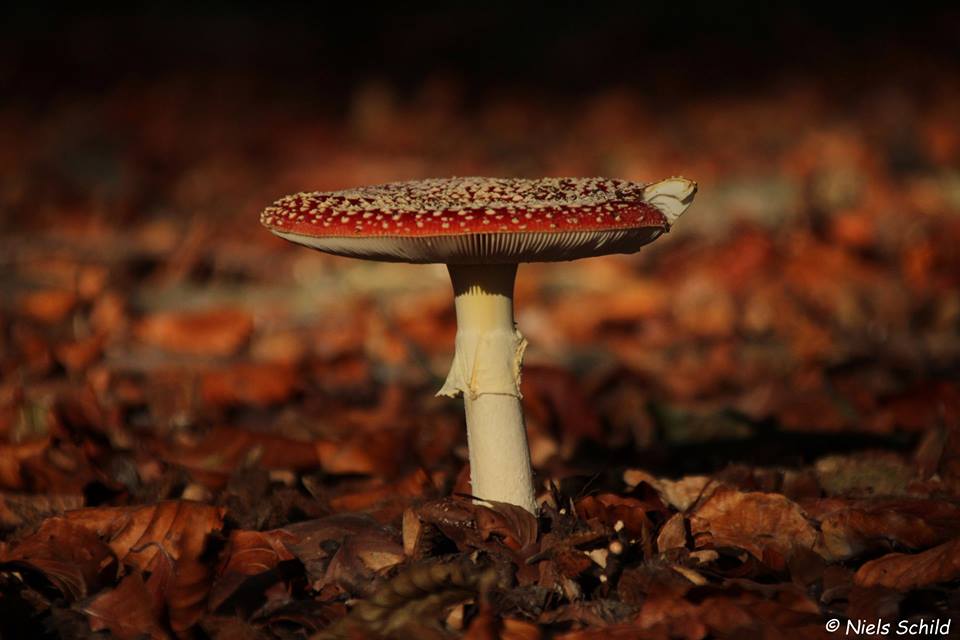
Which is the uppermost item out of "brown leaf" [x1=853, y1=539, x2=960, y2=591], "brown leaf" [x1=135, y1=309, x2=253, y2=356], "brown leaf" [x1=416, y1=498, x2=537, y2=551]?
"brown leaf" [x1=135, y1=309, x2=253, y2=356]

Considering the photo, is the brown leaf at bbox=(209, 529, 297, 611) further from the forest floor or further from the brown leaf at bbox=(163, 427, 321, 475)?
the brown leaf at bbox=(163, 427, 321, 475)

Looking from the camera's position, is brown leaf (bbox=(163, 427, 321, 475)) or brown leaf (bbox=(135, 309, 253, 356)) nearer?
brown leaf (bbox=(163, 427, 321, 475))

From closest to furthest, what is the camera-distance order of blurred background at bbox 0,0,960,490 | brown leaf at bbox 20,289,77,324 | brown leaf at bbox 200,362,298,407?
1. blurred background at bbox 0,0,960,490
2. brown leaf at bbox 200,362,298,407
3. brown leaf at bbox 20,289,77,324

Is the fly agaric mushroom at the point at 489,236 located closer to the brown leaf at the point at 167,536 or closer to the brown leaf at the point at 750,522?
the brown leaf at the point at 750,522

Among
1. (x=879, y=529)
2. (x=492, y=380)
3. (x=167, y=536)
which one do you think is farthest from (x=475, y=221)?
(x=879, y=529)

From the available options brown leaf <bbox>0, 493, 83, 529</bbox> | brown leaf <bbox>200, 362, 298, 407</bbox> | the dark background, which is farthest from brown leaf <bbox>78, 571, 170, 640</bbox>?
the dark background

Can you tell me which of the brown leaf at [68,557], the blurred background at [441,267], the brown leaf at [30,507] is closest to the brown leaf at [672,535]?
the blurred background at [441,267]

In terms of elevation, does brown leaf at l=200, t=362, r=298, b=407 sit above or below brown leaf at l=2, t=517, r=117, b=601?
above

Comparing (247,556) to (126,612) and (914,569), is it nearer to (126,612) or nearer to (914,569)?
(126,612)

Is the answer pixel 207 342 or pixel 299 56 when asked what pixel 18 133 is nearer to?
pixel 299 56
